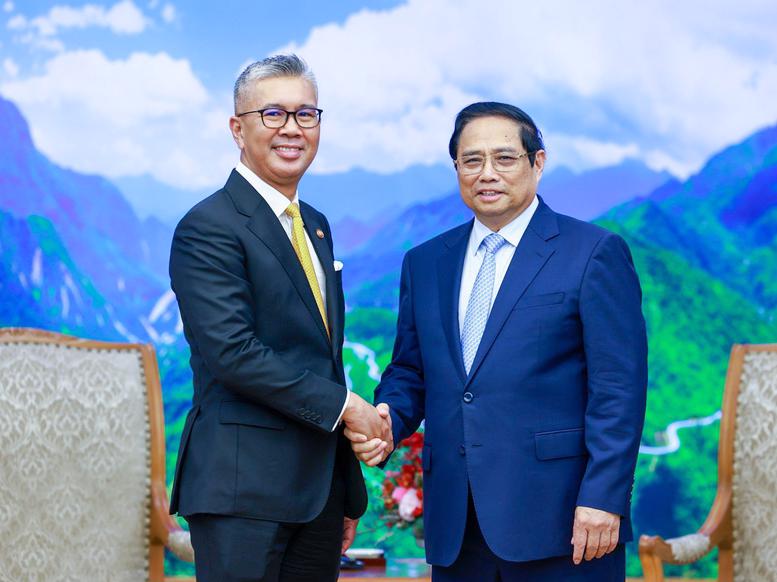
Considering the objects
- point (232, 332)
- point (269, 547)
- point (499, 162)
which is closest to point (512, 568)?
point (269, 547)

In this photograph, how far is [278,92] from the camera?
2.08 metres

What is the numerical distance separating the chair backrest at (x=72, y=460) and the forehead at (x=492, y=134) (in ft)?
3.82

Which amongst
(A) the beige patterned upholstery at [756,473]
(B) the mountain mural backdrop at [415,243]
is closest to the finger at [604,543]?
(A) the beige patterned upholstery at [756,473]

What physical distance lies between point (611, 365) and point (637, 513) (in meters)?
2.42

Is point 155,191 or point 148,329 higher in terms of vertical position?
point 155,191

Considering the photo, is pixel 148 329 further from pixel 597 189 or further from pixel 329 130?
pixel 597 189

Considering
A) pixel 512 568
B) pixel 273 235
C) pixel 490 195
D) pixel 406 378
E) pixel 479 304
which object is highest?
pixel 490 195

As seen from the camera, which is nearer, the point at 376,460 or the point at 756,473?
the point at 376,460

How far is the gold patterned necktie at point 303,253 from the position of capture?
2.06 m

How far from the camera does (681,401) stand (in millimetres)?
4246

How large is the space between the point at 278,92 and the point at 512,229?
547 millimetres

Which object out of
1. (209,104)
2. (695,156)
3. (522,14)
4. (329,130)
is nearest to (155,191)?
(209,104)

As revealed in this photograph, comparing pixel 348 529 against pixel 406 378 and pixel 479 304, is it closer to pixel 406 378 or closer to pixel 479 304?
pixel 406 378

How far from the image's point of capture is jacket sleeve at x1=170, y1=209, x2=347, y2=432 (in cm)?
190
